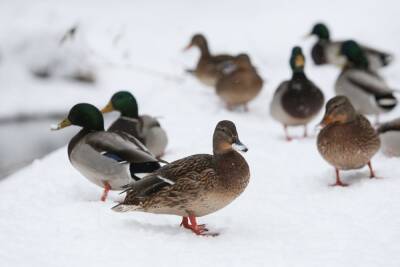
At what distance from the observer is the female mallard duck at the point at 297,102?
292 inches

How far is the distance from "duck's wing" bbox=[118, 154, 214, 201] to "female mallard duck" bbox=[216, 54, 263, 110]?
461cm

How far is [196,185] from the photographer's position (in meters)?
4.02

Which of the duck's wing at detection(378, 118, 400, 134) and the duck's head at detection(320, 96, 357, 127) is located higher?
the duck's head at detection(320, 96, 357, 127)

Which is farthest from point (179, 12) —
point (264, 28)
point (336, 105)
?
point (336, 105)

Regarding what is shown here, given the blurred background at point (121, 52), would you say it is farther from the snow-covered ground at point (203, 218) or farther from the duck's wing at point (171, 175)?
the duck's wing at point (171, 175)

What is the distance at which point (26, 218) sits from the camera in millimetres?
4426

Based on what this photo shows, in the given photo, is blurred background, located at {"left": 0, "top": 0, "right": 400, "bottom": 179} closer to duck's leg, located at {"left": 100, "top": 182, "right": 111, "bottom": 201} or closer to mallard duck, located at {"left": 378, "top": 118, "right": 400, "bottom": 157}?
mallard duck, located at {"left": 378, "top": 118, "right": 400, "bottom": 157}

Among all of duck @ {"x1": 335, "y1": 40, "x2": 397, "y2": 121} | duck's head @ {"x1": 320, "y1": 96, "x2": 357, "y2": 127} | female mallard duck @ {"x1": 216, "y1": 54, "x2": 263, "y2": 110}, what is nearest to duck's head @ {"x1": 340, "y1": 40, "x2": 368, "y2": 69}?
duck @ {"x1": 335, "y1": 40, "x2": 397, "y2": 121}

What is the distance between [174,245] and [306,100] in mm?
3879

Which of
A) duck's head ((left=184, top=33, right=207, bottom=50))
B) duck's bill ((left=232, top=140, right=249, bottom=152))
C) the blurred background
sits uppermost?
duck's bill ((left=232, top=140, right=249, bottom=152))

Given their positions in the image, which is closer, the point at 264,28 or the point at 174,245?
the point at 174,245

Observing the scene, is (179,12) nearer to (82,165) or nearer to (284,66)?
(284,66)

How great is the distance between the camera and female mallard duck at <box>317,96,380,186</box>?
522 centimetres

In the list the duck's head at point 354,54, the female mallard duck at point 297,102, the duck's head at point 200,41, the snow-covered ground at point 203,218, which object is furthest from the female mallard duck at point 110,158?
the duck's head at point 200,41
